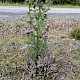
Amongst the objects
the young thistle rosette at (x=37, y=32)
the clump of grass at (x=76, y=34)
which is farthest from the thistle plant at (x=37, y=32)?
the clump of grass at (x=76, y=34)

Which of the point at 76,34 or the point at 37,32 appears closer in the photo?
the point at 37,32

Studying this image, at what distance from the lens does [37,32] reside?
4.38 meters

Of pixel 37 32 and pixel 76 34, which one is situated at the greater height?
pixel 37 32

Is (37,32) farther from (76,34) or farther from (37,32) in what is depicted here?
(76,34)

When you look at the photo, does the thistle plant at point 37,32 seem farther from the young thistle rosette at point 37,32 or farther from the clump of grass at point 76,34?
the clump of grass at point 76,34

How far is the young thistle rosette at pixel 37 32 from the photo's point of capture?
431cm

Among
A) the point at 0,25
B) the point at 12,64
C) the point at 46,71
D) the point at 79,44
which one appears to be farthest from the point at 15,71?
the point at 0,25

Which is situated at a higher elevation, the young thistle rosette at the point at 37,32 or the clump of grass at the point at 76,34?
the young thistle rosette at the point at 37,32

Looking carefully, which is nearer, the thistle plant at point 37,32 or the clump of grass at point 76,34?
the thistle plant at point 37,32

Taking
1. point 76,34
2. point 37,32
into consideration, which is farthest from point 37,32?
point 76,34

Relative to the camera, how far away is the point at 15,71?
4398 mm

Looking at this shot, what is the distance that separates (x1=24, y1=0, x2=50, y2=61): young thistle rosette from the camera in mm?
4312

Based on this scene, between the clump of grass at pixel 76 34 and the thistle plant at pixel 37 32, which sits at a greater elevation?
the thistle plant at pixel 37 32

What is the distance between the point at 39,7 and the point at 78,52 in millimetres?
1486
